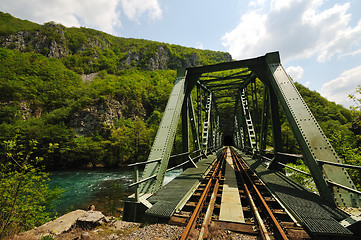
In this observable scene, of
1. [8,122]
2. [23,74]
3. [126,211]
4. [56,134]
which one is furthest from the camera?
[23,74]

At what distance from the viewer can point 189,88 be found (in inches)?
266

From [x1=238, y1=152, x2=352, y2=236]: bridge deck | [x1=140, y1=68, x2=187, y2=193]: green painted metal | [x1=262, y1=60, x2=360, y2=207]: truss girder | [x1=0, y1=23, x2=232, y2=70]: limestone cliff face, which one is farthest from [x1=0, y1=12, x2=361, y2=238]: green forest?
[x1=262, y1=60, x2=360, y2=207]: truss girder

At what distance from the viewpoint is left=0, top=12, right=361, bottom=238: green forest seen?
488 centimetres

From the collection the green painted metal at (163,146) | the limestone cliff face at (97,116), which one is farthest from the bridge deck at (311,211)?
the limestone cliff face at (97,116)

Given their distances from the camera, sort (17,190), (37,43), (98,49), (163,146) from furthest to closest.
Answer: (98,49) < (37,43) < (163,146) < (17,190)

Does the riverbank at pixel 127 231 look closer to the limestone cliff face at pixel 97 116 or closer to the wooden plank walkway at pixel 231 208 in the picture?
the wooden plank walkway at pixel 231 208

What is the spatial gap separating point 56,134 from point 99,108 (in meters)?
10.5

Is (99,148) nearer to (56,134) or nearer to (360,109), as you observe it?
(56,134)

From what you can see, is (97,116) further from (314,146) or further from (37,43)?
(37,43)

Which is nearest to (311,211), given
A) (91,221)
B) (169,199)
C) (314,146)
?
(314,146)

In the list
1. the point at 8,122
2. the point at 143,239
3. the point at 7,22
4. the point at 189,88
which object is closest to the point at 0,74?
the point at 8,122

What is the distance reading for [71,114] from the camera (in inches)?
1388

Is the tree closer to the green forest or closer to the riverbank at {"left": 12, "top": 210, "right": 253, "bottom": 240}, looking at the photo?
the green forest

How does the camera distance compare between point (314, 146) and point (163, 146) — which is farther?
point (163, 146)
